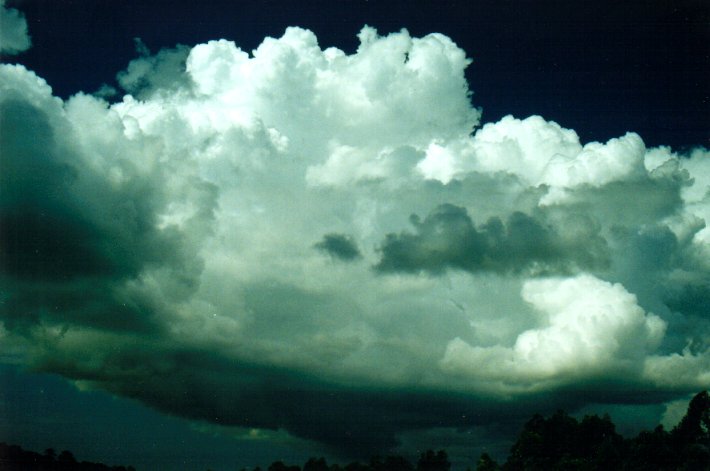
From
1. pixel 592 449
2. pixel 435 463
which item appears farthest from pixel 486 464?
pixel 435 463

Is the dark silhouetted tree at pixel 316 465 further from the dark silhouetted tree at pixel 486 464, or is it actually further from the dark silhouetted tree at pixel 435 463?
the dark silhouetted tree at pixel 486 464

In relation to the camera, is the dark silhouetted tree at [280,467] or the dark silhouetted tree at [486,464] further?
the dark silhouetted tree at [280,467]

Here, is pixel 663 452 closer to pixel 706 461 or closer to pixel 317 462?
pixel 706 461

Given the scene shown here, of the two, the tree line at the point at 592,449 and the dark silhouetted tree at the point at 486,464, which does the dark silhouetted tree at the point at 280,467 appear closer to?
the tree line at the point at 592,449

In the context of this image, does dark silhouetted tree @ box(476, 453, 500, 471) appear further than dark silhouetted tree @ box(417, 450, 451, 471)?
No

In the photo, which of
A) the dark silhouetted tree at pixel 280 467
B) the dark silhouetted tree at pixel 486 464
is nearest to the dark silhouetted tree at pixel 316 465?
the dark silhouetted tree at pixel 280 467

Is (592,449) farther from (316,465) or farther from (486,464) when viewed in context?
(316,465)

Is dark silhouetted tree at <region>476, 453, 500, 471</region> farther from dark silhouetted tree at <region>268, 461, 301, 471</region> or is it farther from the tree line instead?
dark silhouetted tree at <region>268, 461, 301, 471</region>

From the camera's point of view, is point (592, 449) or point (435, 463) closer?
point (592, 449)

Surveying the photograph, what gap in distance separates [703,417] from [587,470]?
14.0 metres

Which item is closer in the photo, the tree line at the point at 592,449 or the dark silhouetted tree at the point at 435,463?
the tree line at the point at 592,449

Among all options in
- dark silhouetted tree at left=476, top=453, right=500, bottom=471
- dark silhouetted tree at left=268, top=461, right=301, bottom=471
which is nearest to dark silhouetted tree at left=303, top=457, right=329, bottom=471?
dark silhouetted tree at left=268, top=461, right=301, bottom=471

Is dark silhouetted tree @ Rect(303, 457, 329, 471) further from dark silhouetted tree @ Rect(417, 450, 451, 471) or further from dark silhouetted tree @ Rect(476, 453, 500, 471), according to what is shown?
dark silhouetted tree @ Rect(476, 453, 500, 471)

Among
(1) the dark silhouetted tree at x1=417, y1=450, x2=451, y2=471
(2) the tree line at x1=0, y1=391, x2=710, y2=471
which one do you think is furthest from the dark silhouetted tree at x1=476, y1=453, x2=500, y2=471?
(1) the dark silhouetted tree at x1=417, y1=450, x2=451, y2=471
